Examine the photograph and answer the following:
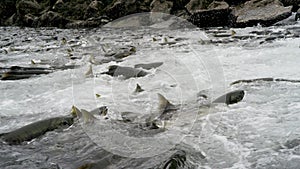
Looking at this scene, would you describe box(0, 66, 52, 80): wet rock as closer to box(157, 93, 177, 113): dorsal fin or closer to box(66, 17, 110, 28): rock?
box(157, 93, 177, 113): dorsal fin

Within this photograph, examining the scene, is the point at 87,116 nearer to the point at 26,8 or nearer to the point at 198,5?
the point at 198,5

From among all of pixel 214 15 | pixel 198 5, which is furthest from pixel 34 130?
pixel 198 5

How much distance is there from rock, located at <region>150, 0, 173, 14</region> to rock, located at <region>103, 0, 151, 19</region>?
1.11 m

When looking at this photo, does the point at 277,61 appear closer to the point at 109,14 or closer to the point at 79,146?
the point at 79,146

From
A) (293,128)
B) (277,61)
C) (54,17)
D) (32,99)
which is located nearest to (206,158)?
(293,128)

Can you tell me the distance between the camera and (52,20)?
24922mm

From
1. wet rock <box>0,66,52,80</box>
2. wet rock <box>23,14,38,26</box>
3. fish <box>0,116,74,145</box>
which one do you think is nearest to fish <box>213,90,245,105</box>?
fish <box>0,116,74,145</box>

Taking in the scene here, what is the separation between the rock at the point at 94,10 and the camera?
24.4 metres

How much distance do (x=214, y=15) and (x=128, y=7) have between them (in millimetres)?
8218

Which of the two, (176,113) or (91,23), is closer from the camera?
(176,113)

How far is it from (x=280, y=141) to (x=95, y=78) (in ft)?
13.1

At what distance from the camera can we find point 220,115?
3.88 meters

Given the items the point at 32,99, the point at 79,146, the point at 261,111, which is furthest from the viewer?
the point at 32,99

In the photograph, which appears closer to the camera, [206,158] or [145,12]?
[206,158]
